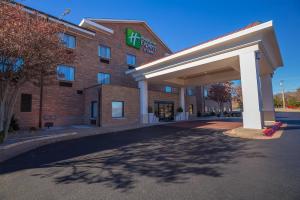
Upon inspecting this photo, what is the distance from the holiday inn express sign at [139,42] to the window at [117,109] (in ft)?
28.8

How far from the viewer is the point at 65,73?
16312 mm

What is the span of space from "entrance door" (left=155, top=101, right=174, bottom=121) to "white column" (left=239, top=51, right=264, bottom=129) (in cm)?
1346

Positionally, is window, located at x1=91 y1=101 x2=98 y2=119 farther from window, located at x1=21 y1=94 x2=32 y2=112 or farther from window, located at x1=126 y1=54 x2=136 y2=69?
window, located at x1=126 y1=54 x2=136 y2=69

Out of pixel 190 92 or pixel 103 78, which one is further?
pixel 190 92

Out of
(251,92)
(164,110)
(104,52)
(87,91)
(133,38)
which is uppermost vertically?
(133,38)

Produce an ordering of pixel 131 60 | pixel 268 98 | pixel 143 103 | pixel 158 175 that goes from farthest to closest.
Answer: pixel 131 60 < pixel 143 103 < pixel 268 98 < pixel 158 175

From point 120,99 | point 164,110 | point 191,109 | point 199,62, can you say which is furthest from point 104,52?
point 191,109

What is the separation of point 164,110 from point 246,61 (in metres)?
14.5

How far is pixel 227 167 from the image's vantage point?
4684mm

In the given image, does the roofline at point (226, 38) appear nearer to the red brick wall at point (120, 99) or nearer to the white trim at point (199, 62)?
the white trim at point (199, 62)

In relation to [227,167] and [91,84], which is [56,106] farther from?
[227,167]

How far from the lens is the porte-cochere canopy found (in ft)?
34.0

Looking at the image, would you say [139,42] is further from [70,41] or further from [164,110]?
[164,110]

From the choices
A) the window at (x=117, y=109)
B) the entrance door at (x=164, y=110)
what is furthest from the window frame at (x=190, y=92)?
the window at (x=117, y=109)
